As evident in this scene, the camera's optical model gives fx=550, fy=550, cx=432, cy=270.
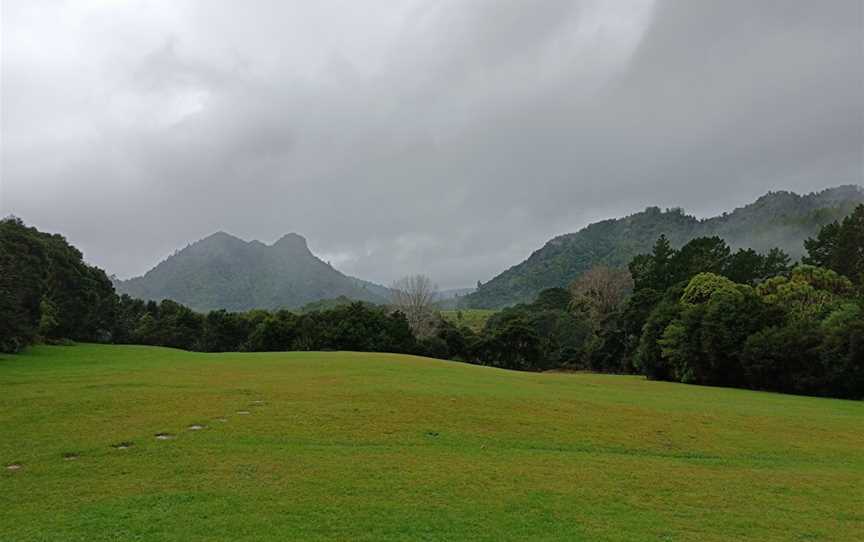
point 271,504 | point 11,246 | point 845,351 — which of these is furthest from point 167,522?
point 11,246

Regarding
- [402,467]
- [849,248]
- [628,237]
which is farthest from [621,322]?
[628,237]

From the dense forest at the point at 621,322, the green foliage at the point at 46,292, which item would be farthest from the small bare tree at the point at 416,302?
the green foliage at the point at 46,292

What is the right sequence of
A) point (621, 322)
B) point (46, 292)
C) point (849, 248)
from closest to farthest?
point (46, 292) → point (849, 248) → point (621, 322)

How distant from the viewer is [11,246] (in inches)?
1613

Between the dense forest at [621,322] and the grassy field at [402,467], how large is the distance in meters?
17.3

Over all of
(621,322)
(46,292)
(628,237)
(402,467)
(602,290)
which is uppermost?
(628,237)

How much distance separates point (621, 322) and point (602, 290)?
60.1 feet

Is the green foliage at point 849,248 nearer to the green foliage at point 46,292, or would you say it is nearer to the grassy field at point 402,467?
the grassy field at point 402,467

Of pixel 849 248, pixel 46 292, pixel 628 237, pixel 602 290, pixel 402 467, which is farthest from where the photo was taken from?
pixel 628 237

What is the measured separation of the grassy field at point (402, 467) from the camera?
8516 millimetres

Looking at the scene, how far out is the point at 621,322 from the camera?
67000mm

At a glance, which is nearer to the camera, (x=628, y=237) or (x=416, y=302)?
(x=416, y=302)

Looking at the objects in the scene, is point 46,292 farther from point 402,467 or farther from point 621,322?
point 621,322

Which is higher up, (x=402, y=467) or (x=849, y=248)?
(x=849, y=248)
